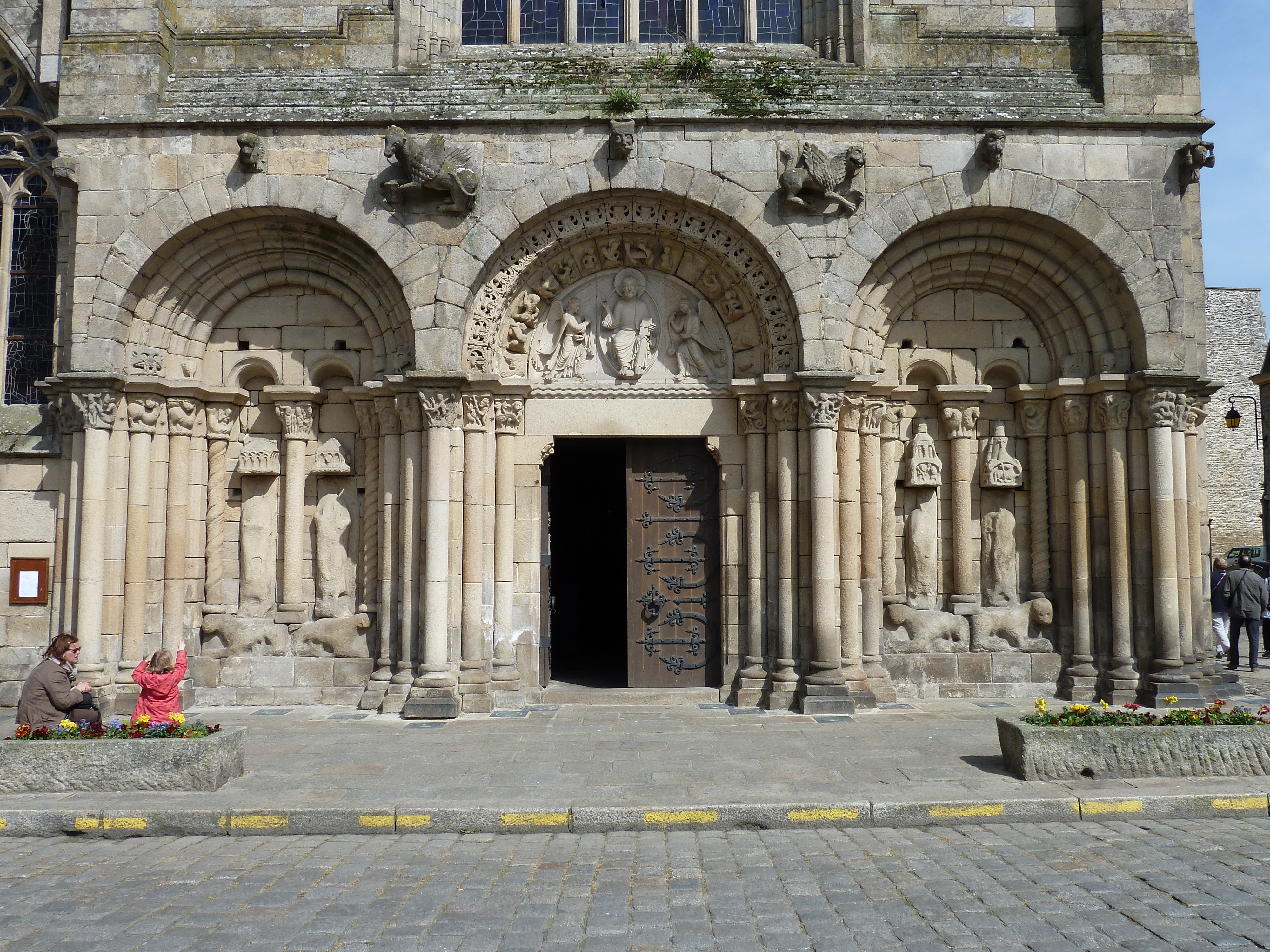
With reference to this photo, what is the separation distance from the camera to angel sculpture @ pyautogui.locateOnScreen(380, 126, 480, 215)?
10.5 m

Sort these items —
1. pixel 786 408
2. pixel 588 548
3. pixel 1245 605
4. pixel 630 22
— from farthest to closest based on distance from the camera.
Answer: pixel 588 548 → pixel 1245 605 → pixel 630 22 → pixel 786 408

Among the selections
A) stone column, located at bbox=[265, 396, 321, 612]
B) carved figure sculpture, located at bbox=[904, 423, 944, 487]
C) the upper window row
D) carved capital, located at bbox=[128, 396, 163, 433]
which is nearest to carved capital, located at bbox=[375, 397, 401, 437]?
stone column, located at bbox=[265, 396, 321, 612]

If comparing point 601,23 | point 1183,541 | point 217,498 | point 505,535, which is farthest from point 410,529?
point 1183,541

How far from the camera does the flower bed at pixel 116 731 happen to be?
286 inches

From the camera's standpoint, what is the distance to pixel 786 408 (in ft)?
36.2

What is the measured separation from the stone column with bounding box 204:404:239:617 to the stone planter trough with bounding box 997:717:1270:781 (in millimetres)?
9121

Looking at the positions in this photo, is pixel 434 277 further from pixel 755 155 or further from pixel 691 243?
pixel 755 155

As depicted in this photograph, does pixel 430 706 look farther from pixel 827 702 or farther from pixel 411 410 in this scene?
pixel 827 702

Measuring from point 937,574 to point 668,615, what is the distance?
3.42 meters

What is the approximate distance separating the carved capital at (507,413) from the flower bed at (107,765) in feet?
16.8

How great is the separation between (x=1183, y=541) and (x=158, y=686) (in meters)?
10.8

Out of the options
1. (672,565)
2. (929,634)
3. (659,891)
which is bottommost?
(659,891)

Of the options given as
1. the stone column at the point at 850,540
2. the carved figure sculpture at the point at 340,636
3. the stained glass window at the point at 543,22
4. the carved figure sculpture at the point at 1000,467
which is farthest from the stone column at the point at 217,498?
the carved figure sculpture at the point at 1000,467

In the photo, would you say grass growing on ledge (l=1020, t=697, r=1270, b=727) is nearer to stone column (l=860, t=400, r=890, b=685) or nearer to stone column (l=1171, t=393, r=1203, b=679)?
stone column (l=1171, t=393, r=1203, b=679)
